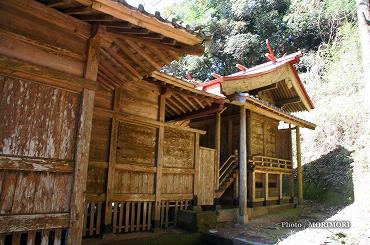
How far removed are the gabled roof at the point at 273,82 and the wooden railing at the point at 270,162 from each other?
9.10ft

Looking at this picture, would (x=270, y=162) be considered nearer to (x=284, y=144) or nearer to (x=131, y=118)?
(x=284, y=144)

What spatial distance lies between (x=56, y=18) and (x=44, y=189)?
88.1 inches

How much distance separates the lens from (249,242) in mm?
7367

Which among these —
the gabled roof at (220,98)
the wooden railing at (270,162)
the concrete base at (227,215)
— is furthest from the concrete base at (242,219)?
the gabled roof at (220,98)

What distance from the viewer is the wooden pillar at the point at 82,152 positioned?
3.85 metres

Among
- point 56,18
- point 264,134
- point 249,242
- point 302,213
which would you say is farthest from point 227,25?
point 56,18

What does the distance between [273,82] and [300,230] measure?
6.35m

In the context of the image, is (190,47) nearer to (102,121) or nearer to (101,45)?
(101,45)

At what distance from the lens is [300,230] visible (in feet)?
28.4

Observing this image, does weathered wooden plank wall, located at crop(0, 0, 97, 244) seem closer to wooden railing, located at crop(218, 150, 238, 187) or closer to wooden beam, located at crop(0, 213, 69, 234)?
wooden beam, located at crop(0, 213, 69, 234)

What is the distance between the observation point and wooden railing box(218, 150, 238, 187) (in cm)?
1049

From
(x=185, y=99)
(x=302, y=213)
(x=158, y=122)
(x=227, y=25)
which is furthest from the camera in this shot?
(x=227, y=25)

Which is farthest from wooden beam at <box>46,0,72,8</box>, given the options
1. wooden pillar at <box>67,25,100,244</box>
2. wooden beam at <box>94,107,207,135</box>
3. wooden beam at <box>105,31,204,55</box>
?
wooden beam at <box>94,107,207,135</box>

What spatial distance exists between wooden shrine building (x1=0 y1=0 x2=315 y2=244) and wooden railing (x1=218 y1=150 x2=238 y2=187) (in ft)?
0.48
